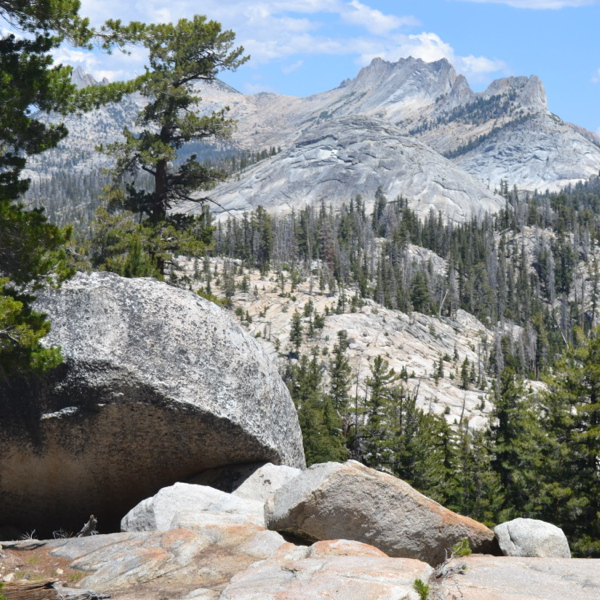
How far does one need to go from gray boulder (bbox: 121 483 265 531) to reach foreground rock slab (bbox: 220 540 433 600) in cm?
283

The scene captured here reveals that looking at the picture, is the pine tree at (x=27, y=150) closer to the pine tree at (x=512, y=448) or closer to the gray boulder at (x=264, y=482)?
the gray boulder at (x=264, y=482)

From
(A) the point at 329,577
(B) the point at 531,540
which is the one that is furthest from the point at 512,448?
(A) the point at 329,577

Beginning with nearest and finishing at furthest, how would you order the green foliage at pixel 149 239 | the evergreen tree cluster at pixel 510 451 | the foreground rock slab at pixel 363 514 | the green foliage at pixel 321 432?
the foreground rock slab at pixel 363 514
the green foliage at pixel 149 239
the evergreen tree cluster at pixel 510 451
the green foliage at pixel 321 432

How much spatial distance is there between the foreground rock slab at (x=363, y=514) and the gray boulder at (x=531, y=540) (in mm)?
776

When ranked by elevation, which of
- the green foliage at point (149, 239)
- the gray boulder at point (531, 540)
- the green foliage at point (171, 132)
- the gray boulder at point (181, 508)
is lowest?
the gray boulder at point (531, 540)

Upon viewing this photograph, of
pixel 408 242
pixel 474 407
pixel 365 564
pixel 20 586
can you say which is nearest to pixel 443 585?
pixel 365 564

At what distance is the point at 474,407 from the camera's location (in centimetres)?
9081

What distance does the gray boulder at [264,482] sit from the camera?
43.4 feet

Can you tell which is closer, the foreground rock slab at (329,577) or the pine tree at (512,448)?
the foreground rock slab at (329,577)

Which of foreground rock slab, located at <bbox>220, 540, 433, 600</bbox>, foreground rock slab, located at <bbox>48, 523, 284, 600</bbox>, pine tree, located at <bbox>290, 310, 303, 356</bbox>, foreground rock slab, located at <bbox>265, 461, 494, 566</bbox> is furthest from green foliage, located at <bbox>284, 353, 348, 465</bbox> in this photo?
pine tree, located at <bbox>290, 310, 303, 356</bbox>

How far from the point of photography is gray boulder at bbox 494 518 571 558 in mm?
10180

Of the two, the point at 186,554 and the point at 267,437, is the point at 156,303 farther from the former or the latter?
the point at 186,554

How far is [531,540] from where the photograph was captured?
33.7 ft

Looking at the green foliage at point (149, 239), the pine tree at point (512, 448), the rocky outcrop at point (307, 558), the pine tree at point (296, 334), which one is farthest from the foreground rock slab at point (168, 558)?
the pine tree at point (296, 334)
